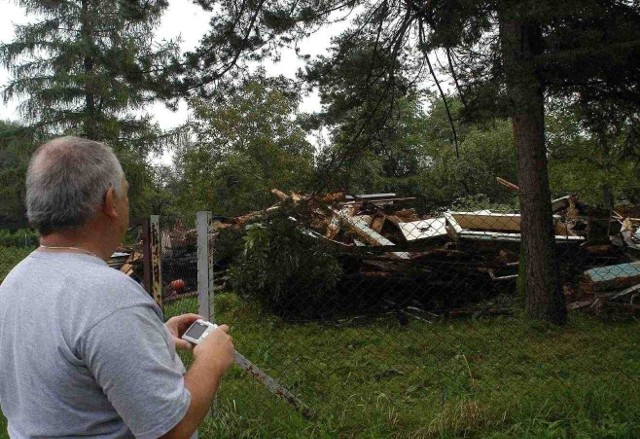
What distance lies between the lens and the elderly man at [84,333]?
1271mm

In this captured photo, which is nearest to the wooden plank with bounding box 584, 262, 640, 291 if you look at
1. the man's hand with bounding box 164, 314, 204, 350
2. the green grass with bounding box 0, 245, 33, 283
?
the man's hand with bounding box 164, 314, 204, 350

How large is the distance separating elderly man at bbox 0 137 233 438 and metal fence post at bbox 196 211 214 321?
2226mm

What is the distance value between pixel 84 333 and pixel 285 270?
22.9 ft

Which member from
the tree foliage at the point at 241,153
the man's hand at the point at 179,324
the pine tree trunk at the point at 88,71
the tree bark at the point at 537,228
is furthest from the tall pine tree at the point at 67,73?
the man's hand at the point at 179,324

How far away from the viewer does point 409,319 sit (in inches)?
316

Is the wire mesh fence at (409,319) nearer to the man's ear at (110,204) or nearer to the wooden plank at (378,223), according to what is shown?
the wooden plank at (378,223)

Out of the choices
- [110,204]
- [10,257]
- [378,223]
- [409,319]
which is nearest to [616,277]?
[409,319]

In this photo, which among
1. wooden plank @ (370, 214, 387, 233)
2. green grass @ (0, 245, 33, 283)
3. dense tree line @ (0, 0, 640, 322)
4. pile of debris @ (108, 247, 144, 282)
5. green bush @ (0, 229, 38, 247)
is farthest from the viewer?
green bush @ (0, 229, 38, 247)

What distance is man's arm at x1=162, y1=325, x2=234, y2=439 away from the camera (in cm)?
134

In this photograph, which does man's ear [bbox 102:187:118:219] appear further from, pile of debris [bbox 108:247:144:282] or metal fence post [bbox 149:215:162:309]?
pile of debris [bbox 108:247:144:282]

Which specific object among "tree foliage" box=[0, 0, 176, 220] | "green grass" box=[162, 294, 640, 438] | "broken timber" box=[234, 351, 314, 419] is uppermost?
"tree foliage" box=[0, 0, 176, 220]

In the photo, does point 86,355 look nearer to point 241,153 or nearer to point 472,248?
point 472,248

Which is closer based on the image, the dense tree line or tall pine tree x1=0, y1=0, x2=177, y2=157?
the dense tree line

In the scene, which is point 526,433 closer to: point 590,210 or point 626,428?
point 626,428
